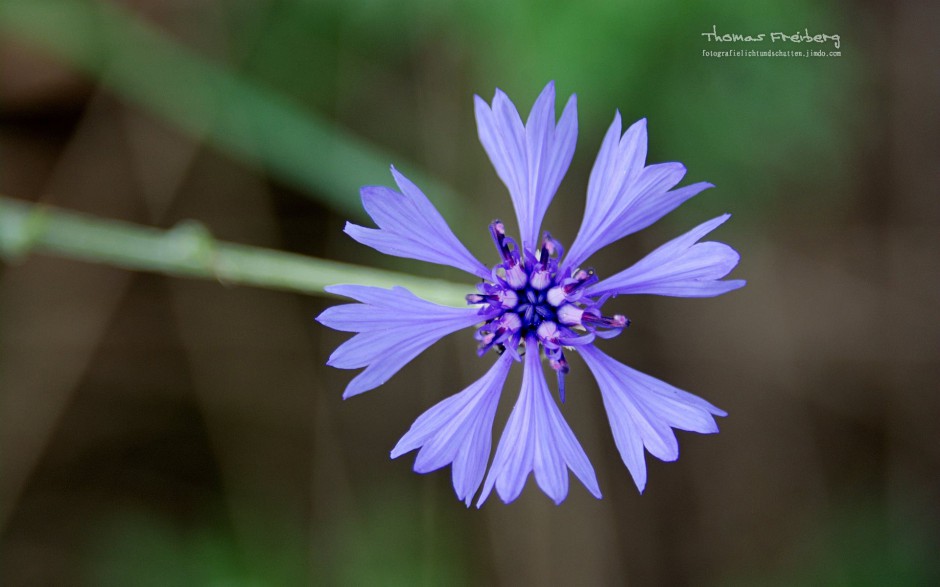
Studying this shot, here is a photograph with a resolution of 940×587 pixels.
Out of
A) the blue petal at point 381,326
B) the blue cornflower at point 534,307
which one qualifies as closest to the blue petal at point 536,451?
the blue cornflower at point 534,307

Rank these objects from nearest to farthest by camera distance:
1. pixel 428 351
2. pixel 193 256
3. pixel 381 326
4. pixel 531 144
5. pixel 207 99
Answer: pixel 381 326, pixel 531 144, pixel 193 256, pixel 207 99, pixel 428 351

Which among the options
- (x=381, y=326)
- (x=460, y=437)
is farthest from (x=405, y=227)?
(x=460, y=437)

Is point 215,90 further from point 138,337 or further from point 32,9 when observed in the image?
point 138,337

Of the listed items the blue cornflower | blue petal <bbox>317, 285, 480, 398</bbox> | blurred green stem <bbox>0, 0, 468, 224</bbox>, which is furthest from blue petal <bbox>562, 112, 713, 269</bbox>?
blurred green stem <bbox>0, 0, 468, 224</bbox>

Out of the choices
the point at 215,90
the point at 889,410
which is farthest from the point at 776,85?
the point at 215,90

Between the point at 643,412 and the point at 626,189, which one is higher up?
the point at 626,189

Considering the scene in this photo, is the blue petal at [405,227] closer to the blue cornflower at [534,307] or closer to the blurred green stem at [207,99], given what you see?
the blue cornflower at [534,307]

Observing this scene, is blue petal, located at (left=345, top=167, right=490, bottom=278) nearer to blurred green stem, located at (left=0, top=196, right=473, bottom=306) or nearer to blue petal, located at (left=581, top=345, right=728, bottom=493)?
blurred green stem, located at (left=0, top=196, right=473, bottom=306)

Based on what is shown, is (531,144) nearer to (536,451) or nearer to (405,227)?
(405,227)
